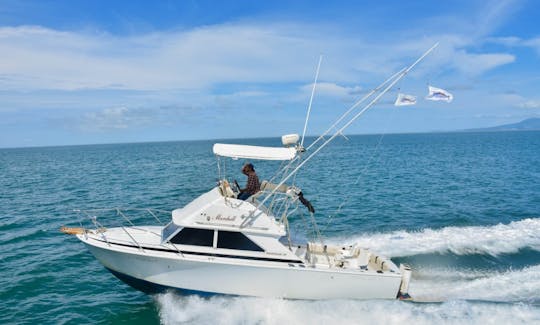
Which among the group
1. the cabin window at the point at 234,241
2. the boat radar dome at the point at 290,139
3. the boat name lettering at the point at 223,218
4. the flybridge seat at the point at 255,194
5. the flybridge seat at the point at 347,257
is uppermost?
the boat radar dome at the point at 290,139

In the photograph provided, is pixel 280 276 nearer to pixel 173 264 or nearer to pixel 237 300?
pixel 237 300

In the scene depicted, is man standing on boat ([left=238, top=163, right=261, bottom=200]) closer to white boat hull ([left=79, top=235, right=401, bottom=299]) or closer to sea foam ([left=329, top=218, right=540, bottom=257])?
white boat hull ([left=79, top=235, right=401, bottom=299])

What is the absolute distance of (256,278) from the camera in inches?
346

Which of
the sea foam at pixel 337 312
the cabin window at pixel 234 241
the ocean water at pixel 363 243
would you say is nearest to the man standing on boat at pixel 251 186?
the cabin window at pixel 234 241

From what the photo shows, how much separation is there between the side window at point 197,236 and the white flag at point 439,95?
20.8ft

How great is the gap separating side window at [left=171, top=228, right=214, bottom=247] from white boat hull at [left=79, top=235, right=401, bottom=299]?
38 centimetres

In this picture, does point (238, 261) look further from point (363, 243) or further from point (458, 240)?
point (458, 240)

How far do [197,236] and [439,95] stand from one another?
692 cm

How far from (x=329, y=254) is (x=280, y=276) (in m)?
2.40

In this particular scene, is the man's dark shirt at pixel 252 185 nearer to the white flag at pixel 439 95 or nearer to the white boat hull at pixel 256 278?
the white boat hull at pixel 256 278

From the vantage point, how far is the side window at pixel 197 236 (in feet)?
29.7

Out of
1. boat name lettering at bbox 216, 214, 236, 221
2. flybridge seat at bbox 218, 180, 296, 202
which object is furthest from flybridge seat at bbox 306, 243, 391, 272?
boat name lettering at bbox 216, 214, 236, 221

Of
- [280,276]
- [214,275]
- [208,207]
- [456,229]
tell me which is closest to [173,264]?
[214,275]

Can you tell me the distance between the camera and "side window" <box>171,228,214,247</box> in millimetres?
9062
